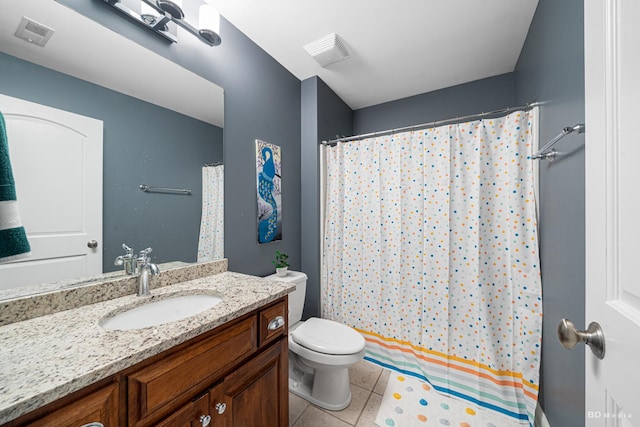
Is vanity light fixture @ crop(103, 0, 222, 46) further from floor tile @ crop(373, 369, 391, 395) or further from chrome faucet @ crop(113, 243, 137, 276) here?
floor tile @ crop(373, 369, 391, 395)

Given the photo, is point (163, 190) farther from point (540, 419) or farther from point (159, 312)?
point (540, 419)

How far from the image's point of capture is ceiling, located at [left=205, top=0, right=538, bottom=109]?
138 cm

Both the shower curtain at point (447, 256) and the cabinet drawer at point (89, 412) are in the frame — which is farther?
the shower curtain at point (447, 256)

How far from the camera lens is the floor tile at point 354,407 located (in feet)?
4.64

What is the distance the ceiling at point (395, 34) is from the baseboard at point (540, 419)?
88.9 inches

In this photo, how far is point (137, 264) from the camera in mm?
1072

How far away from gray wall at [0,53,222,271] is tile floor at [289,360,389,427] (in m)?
1.13

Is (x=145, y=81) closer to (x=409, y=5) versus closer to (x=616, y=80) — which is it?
(x=409, y=5)

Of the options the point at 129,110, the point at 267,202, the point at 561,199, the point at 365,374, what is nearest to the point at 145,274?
the point at 129,110

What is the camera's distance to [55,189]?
0.85 m

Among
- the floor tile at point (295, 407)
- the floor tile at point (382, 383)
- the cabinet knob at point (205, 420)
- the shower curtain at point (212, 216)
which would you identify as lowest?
the floor tile at point (295, 407)

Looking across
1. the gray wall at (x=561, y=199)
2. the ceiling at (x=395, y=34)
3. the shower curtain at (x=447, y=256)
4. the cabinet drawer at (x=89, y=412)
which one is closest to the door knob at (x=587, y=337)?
the gray wall at (x=561, y=199)

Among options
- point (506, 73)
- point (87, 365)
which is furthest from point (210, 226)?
point (506, 73)

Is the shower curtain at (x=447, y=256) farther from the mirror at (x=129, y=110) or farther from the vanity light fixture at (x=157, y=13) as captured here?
the vanity light fixture at (x=157, y=13)
